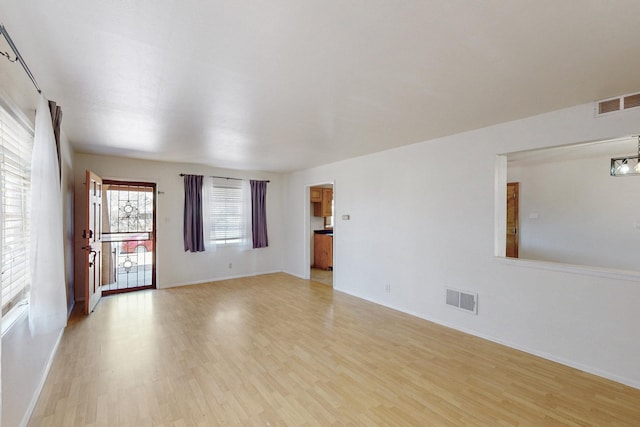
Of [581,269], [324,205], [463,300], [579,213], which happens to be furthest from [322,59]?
[324,205]

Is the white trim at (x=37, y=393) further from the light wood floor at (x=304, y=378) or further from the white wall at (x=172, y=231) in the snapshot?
the white wall at (x=172, y=231)

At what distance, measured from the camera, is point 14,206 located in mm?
1998

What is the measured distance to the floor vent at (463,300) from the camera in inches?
134

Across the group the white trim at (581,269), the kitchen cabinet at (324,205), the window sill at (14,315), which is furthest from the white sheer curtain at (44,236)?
the kitchen cabinet at (324,205)

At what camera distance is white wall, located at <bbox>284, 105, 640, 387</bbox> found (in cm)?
255

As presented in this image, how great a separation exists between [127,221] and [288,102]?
16.6 feet

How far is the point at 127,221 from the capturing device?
5809 mm

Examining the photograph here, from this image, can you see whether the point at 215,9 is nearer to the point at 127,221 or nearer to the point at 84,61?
the point at 84,61

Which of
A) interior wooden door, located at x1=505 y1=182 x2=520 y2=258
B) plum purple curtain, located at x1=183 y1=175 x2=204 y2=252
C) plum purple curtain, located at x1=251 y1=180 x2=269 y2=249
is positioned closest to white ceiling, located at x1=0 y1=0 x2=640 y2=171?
plum purple curtain, located at x1=183 y1=175 x2=204 y2=252

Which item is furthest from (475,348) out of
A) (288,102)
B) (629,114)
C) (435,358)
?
(288,102)

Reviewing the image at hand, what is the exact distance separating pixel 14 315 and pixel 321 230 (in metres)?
6.49

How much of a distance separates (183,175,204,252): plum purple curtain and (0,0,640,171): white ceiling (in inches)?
101

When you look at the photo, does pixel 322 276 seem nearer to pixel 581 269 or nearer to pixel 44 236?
pixel 581 269

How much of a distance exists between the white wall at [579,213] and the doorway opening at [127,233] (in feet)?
23.9
